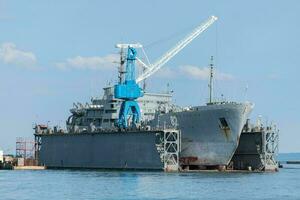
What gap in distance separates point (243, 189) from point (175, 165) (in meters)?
27.1

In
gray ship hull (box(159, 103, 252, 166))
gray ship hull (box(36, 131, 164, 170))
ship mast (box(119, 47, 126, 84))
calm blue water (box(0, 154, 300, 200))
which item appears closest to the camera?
calm blue water (box(0, 154, 300, 200))

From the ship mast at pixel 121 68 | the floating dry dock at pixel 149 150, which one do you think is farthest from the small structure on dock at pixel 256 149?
the ship mast at pixel 121 68

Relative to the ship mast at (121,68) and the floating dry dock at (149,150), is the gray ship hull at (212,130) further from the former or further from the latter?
the ship mast at (121,68)

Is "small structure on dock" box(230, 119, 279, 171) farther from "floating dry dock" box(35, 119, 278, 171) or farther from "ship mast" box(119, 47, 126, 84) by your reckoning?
"ship mast" box(119, 47, 126, 84)

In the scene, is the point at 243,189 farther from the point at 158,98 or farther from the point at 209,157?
the point at 158,98

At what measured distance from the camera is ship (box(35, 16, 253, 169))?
340 ft

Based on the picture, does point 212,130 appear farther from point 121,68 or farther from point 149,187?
point 149,187

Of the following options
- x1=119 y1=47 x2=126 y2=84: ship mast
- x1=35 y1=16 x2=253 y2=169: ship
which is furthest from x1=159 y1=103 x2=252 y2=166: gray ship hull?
x1=119 y1=47 x2=126 y2=84: ship mast

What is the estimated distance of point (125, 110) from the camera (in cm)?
11369

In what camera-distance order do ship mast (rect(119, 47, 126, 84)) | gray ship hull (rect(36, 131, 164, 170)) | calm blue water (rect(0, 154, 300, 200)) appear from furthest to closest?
ship mast (rect(119, 47, 126, 84)) → gray ship hull (rect(36, 131, 164, 170)) → calm blue water (rect(0, 154, 300, 200))

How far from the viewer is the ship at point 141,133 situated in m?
104

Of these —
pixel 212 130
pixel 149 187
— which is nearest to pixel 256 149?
pixel 212 130

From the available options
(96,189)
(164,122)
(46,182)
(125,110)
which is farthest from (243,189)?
(125,110)

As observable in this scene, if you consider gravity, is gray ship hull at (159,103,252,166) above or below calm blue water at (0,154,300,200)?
above
